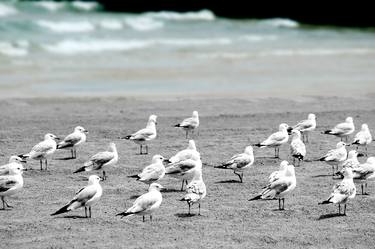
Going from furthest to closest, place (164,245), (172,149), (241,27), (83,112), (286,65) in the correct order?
1. (241,27)
2. (286,65)
3. (83,112)
4. (172,149)
5. (164,245)

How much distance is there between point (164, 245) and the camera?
10953 mm

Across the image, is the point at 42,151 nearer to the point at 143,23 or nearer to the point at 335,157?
the point at 335,157

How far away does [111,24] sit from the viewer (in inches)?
2478

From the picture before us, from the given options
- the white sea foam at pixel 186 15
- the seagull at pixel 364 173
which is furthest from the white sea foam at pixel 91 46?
the seagull at pixel 364 173

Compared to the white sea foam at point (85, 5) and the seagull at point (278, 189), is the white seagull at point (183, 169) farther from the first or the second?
the white sea foam at point (85, 5)

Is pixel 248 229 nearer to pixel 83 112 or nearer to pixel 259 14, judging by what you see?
pixel 83 112

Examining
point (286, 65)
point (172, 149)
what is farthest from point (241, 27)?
point (172, 149)

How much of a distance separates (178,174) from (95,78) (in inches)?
702

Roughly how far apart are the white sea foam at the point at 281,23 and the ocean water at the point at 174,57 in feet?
0.37

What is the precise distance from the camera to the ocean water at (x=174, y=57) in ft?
94.5

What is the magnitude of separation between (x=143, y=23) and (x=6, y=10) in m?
11.6

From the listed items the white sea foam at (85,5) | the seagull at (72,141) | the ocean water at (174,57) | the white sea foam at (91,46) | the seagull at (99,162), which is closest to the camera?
the seagull at (99,162)

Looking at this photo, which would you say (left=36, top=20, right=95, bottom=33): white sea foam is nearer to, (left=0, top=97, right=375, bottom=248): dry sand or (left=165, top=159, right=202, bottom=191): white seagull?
(left=0, top=97, right=375, bottom=248): dry sand

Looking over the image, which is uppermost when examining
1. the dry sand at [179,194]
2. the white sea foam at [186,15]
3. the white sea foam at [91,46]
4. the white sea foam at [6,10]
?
the white sea foam at [6,10]
